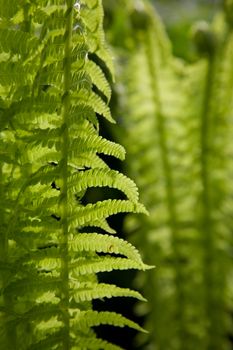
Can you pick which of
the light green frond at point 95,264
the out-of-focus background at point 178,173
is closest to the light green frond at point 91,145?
the light green frond at point 95,264

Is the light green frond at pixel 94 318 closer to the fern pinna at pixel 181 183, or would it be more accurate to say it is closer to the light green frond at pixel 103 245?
the light green frond at pixel 103 245

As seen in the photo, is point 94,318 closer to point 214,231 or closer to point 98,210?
point 98,210

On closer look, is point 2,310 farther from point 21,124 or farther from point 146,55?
point 146,55

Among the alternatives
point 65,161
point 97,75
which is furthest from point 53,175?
point 97,75

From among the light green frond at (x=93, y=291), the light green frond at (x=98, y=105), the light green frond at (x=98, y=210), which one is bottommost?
the light green frond at (x=93, y=291)

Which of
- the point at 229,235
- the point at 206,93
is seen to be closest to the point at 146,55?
the point at 206,93

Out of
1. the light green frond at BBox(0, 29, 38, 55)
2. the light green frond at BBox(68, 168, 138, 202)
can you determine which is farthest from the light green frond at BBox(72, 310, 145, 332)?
the light green frond at BBox(0, 29, 38, 55)
